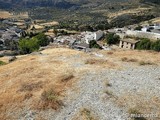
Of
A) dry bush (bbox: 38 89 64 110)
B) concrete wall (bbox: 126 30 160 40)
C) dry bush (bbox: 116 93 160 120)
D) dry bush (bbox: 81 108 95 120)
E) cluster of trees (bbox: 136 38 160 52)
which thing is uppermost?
dry bush (bbox: 38 89 64 110)

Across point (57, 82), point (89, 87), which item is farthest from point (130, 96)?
point (57, 82)

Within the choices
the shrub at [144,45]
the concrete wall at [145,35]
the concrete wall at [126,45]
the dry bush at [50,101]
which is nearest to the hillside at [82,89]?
the dry bush at [50,101]

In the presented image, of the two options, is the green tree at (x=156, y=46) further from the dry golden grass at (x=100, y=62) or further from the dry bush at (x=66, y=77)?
the dry bush at (x=66, y=77)

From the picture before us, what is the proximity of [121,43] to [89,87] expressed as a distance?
57.1 metres

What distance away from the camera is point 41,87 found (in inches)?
1144

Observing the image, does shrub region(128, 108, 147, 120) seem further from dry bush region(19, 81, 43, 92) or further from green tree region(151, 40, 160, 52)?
green tree region(151, 40, 160, 52)

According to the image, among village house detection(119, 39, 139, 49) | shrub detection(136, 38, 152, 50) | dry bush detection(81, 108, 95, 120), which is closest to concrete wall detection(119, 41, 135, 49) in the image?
village house detection(119, 39, 139, 49)

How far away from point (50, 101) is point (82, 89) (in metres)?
4.26

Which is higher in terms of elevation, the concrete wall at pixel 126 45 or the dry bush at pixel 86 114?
the dry bush at pixel 86 114

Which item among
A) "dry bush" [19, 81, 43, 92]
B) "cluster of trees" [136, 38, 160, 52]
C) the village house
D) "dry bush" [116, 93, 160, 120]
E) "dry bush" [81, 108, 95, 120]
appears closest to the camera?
"dry bush" [81, 108, 95, 120]

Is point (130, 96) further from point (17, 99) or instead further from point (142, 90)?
point (17, 99)

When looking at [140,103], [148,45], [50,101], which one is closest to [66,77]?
[50,101]

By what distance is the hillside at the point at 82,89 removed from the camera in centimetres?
2439

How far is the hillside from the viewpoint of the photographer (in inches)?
960
